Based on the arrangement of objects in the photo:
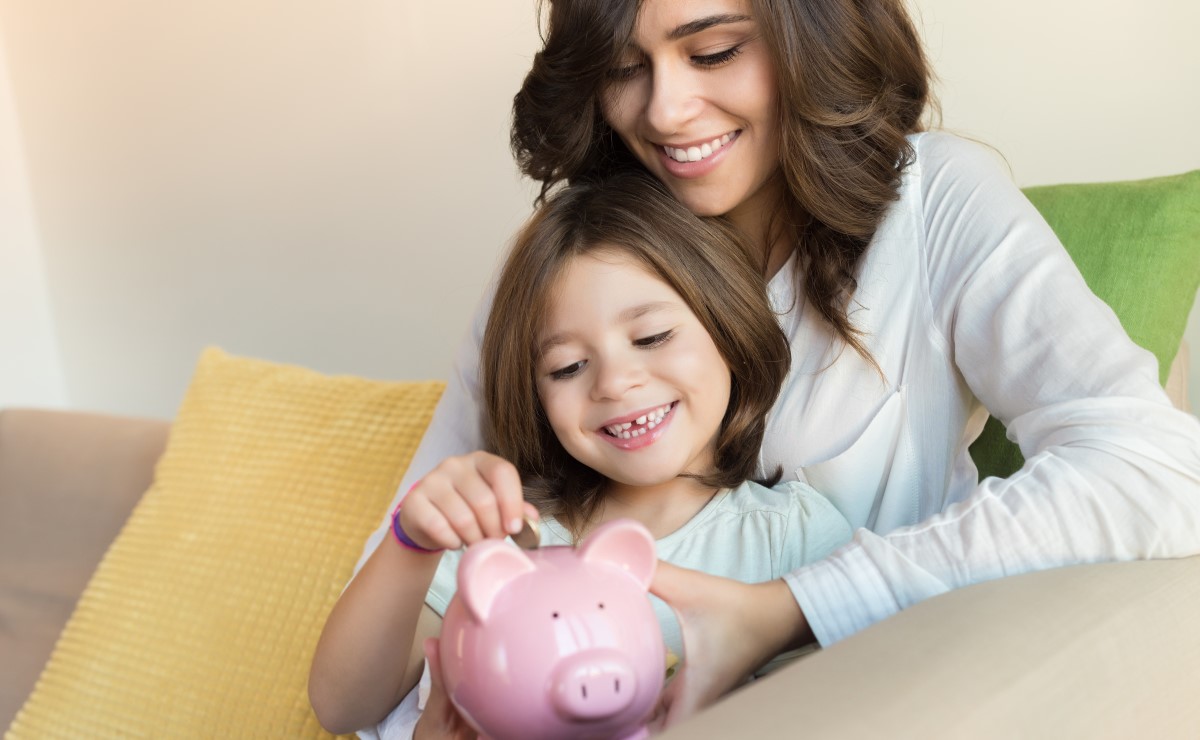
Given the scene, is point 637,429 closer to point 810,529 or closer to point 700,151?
point 810,529

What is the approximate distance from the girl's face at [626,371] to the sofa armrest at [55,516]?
3.40 ft

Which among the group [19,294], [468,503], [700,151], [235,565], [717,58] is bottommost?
[19,294]

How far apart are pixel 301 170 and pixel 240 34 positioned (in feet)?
1.00

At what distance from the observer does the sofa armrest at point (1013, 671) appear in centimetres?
71

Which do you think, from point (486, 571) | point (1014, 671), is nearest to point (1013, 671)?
point (1014, 671)

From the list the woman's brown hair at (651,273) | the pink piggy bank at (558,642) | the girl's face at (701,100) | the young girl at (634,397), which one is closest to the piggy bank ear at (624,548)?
the pink piggy bank at (558,642)

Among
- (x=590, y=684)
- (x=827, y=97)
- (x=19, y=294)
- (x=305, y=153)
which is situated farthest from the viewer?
(x=19, y=294)

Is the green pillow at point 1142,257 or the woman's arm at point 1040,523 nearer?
the woman's arm at point 1040,523

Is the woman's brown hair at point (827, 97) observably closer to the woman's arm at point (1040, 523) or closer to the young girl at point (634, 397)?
the young girl at point (634, 397)

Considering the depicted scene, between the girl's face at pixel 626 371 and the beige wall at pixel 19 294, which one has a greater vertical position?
the girl's face at pixel 626 371

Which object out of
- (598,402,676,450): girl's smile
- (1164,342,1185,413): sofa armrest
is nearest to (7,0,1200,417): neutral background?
(1164,342,1185,413): sofa armrest

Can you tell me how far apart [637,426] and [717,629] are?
1.11 feet

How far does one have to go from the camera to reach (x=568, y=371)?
1.25m

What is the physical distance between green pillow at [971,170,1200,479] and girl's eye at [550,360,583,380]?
493mm
